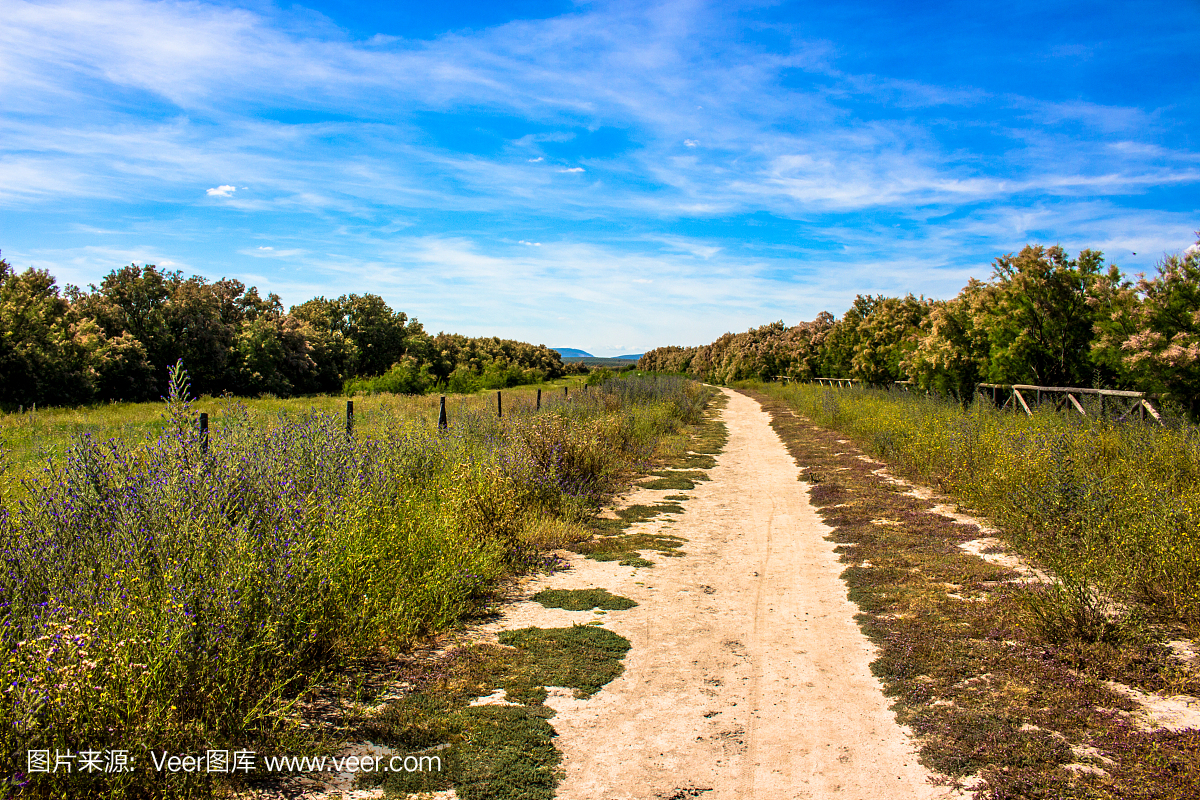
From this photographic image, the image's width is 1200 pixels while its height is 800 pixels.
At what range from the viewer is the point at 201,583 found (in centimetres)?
311

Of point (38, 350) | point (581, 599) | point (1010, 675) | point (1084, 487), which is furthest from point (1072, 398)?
point (38, 350)

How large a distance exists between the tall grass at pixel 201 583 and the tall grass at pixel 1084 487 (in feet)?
17.3

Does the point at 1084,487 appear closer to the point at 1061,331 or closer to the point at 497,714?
the point at 497,714

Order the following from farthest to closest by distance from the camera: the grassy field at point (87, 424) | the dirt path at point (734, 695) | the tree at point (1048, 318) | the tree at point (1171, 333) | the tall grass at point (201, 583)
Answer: the tree at point (1048, 318) → the tree at point (1171, 333) → the grassy field at point (87, 424) → the dirt path at point (734, 695) → the tall grass at point (201, 583)

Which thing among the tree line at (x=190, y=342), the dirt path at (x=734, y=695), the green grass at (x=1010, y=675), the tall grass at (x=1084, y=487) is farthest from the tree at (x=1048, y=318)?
the tree line at (x=190, y=342)

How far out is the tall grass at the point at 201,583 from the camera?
2.56 m

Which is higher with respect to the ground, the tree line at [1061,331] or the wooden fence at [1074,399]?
the tree line at [1061,331]

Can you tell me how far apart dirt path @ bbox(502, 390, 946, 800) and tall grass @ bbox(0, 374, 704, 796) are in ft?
4.49

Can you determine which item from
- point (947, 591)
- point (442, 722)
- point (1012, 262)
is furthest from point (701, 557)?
point (1012, 262)

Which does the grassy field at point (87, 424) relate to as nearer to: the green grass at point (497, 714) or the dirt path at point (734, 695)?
the green grass at point (497, 714)

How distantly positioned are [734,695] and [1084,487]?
16.5 ft

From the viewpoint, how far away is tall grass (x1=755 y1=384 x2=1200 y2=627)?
4852mm

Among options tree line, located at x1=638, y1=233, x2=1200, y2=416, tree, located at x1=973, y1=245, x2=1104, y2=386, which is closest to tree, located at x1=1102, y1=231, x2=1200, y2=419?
tree line, located at x1=638, y1=233, x2=1200, y2=416

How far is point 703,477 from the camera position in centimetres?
1299
